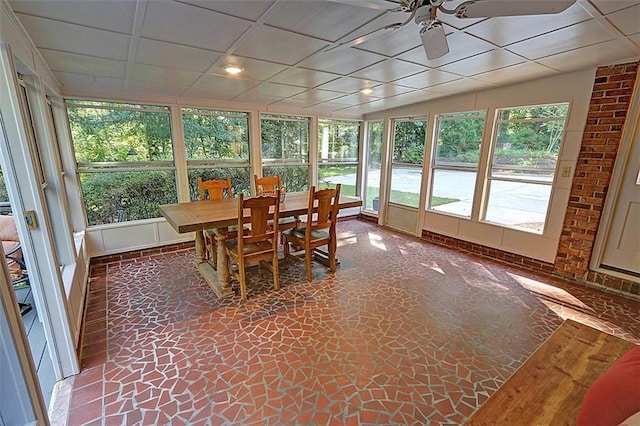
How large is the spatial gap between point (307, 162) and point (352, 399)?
4405 mm

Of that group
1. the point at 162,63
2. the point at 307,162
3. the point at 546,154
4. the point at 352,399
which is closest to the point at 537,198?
the point at 546,154

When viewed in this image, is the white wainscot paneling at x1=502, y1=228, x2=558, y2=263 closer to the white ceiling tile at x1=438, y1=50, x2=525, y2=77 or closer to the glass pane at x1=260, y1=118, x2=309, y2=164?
the white ceiling tile at x1=438, y1=50, x2=525, y2=77

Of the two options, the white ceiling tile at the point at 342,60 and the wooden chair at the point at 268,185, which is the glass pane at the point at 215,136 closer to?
the wooden chair at the point at 268,185

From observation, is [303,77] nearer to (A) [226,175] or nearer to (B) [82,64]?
(B) [82,64]

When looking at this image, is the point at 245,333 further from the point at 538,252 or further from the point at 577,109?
the point at 577,109

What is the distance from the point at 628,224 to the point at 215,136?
5269 mm

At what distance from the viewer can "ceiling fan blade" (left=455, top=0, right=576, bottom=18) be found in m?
1.26

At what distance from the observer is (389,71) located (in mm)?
2779

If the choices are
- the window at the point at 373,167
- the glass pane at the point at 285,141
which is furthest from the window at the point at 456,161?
the glass pane at the point at 285,141

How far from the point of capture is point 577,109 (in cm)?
302

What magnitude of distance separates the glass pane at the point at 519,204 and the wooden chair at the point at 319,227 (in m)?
2.32

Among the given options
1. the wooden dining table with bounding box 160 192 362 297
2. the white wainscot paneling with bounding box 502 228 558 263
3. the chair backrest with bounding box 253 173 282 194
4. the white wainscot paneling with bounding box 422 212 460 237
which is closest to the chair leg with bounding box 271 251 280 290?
the wooden dining table with bounding box 160 192 362 297

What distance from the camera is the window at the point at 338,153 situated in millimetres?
5693

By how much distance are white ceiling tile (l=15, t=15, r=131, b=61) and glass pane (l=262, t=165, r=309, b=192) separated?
299 centimetres
